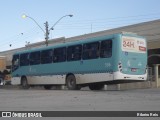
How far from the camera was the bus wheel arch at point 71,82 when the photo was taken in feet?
94.5

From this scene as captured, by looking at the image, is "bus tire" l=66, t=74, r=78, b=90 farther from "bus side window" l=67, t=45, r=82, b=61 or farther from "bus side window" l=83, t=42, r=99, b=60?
"bus side window" l=83, t=42, r=99, b=60

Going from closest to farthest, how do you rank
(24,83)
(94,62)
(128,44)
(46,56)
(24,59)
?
(128,44)
(94,62)
(46,56)
(24,59)
(24,83)

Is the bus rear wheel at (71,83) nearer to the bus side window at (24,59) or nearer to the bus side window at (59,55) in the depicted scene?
the bus side window at (59,55)

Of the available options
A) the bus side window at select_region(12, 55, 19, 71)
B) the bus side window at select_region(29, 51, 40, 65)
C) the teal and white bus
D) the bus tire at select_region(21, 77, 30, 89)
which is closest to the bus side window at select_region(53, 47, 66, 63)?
the teal and white bus

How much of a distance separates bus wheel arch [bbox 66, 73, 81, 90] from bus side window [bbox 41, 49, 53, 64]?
2.49 meters

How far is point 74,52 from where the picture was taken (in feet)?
94.8

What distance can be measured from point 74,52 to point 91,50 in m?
1.91

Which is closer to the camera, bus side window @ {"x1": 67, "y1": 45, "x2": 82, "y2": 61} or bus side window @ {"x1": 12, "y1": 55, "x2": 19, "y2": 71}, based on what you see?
bus side window @ {"x1": 67, "y1": 45, "x2": 82, "y2": 61}

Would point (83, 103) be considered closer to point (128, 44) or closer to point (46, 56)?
point (128, 44)

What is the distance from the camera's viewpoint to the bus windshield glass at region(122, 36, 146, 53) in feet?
85.1

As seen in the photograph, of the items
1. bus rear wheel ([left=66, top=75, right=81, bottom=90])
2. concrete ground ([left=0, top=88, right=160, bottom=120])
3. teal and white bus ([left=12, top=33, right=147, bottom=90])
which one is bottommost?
concrete ground ([left=0, top=88, right=160, bottom=120])

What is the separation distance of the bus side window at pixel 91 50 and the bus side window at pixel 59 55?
2445mm

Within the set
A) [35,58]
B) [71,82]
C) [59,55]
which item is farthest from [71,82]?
[35,58]

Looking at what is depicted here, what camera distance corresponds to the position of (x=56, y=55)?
30.8m
